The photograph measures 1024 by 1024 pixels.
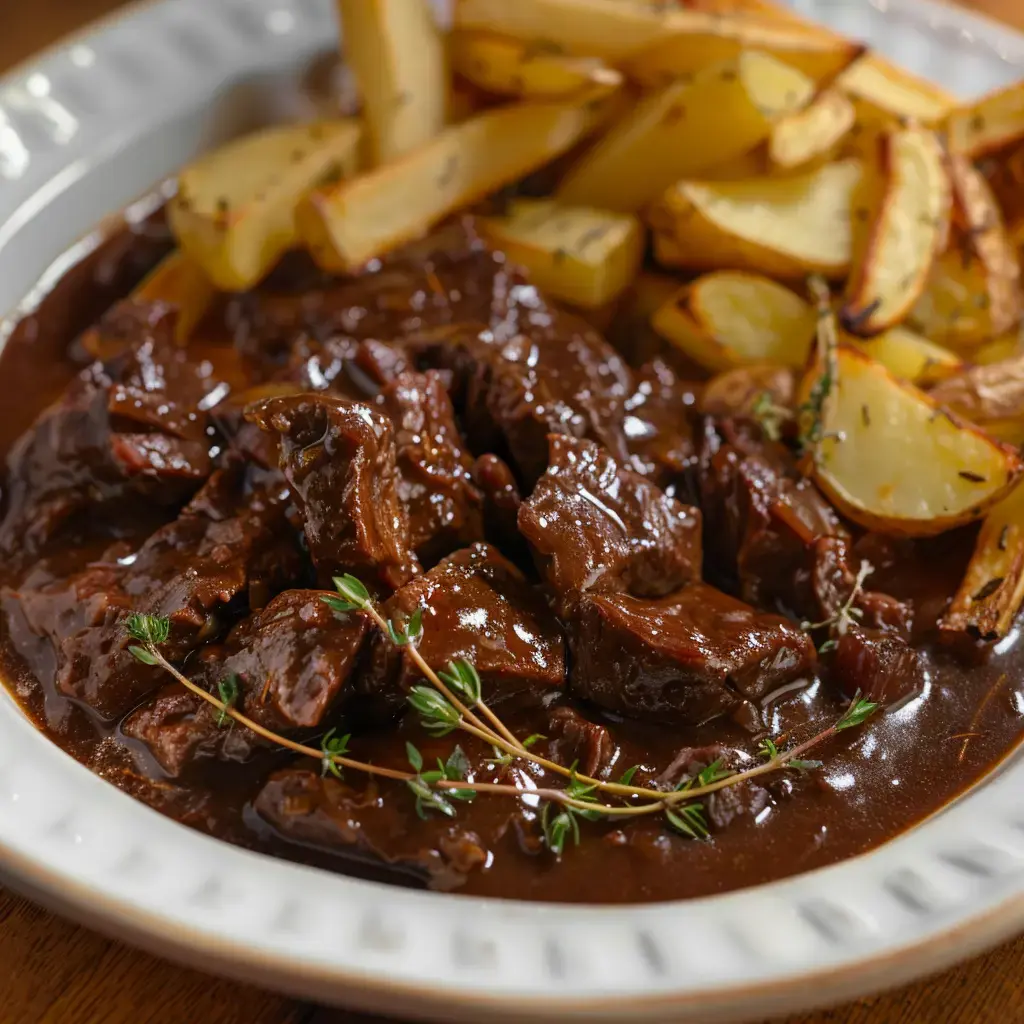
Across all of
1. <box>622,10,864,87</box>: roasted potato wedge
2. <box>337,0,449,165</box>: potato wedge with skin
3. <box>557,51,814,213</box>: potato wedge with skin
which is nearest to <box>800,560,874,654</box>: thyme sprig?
<box>557,51,814,213</box>: potato wedge with skin

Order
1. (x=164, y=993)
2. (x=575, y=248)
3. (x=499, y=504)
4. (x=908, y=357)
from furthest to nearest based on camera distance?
(x=575, y=248) → (x=908, y=357) → (x=499, y=504) → (x=164, y=993)

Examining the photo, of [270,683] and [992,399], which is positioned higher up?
[270,683]

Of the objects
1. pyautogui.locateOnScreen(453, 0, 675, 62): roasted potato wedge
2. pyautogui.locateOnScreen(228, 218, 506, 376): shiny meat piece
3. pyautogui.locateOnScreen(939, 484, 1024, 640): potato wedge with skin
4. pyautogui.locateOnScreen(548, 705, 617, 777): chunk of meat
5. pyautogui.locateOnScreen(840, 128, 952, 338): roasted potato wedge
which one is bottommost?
pyautogui.locateOnScreen(939, 484, 1024, 640): potato wedge with skin

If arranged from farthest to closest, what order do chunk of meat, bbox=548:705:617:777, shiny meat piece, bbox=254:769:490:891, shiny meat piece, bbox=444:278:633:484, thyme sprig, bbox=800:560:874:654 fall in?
shiny meat piece, bbox=444:278:633:484
thyme sprig, bbox=800:560:874:654
chunk of meat, bbox=548:705:617:777
shiny meat piece, bbox=254:769:490:891

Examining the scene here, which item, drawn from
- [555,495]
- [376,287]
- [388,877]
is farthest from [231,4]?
[388,877]

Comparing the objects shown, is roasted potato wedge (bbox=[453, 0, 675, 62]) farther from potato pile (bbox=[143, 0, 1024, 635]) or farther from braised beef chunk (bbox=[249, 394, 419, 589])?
braised beef chunk (bbox=[249, 394, 419, 589])

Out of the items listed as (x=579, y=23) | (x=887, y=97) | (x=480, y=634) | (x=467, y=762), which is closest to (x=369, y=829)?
(x=467, y=762)

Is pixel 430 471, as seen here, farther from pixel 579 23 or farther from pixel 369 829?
pixel 579 23
